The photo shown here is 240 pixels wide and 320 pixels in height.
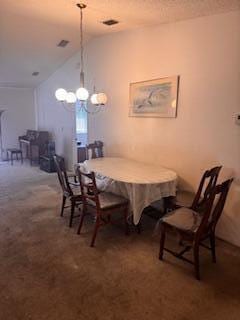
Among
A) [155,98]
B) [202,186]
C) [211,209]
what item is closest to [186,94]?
[155,98]

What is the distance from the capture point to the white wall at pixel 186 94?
9.40 ft

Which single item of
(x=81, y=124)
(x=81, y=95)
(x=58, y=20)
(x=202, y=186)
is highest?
Answer: (x=58, y=20)

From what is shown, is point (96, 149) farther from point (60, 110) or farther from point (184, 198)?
point (60, 110)

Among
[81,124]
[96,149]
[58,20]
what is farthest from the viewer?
[81,124]

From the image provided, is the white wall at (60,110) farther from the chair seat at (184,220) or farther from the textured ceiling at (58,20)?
the chair seat at (184,220)

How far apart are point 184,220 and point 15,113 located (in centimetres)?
696

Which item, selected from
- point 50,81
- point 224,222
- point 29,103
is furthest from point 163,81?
point 29,103

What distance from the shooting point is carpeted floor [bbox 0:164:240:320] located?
194 centimetres

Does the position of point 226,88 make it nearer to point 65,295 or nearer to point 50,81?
point 65,295

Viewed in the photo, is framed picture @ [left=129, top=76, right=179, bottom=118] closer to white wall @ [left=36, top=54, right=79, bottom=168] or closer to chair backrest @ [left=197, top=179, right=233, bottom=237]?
chair backrest @ [left=197, top=179, right=233, bottom=237]

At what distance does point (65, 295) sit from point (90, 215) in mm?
1615

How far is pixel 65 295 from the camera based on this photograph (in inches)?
82.3

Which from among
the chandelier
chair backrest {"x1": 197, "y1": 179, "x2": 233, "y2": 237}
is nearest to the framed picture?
the chandelier

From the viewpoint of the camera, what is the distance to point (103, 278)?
7.60ft
